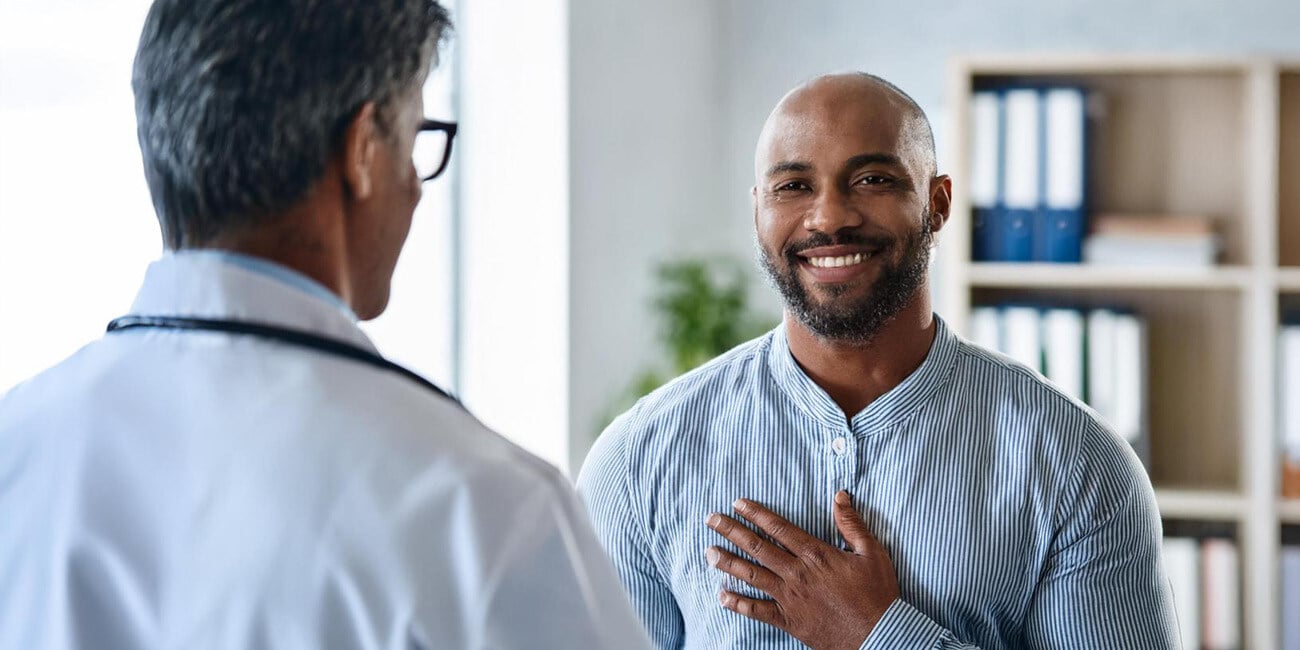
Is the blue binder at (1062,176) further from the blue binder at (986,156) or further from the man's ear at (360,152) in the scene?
the man's ear at (360,152)

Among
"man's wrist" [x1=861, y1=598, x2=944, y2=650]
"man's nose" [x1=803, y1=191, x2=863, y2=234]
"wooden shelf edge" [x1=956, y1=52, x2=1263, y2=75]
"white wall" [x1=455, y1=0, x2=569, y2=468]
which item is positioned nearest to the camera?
"man's wrist" [x1=861, y1=598, x2=944, y2=650]

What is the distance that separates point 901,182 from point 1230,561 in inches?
72.0

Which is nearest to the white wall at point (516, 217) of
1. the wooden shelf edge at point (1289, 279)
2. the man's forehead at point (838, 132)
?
the man's forehead at point (838, 132)

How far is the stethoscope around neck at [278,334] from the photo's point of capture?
748mm

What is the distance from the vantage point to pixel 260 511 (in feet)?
2.27

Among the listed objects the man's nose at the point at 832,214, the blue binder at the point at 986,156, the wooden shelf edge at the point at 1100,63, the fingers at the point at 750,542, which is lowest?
the fingers at the point at 750,542

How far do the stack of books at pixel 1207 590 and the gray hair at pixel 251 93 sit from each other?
253 cm

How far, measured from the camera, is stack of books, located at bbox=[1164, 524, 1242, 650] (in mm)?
2809

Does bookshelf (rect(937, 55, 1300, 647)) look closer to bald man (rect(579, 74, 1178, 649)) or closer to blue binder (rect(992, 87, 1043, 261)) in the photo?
blue binder (rect(992, 87, 1043, 261))

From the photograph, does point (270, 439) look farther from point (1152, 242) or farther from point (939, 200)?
point (1152, 242)

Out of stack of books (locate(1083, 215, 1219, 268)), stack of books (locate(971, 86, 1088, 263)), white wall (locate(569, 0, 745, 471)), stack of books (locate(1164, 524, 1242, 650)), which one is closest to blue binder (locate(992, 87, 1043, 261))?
stack of books (locate(971, 86, 1088, 263))

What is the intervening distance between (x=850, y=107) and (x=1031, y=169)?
5.02 feet

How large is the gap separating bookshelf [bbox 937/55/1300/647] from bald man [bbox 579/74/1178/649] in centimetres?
142

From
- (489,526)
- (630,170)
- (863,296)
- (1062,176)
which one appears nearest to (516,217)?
(630,170)
